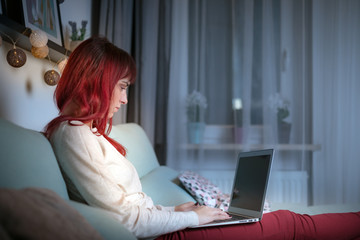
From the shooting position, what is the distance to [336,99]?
→ 8.51ft

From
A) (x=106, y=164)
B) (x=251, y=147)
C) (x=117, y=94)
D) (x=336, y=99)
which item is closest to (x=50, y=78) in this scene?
(x=117, y=94)

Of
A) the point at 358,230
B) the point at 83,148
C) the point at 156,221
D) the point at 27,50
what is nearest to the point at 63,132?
the point at 83,148

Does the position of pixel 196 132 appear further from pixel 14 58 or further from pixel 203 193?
pixel 14 58

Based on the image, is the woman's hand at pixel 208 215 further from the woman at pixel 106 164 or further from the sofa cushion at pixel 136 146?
the sofa cushion at pixel 136 146

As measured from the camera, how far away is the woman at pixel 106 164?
38.1 inches

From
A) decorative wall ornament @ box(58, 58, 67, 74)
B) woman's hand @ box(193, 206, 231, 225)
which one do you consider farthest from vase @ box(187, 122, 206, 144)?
woman's hand @ box(193, 206, 231, 225)

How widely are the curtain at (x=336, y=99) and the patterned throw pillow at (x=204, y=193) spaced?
1.13 metres

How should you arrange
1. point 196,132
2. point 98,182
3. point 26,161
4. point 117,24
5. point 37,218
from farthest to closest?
1. point 196,132
2. point 117,24
3. point 98,182
4. point 26,161
5. point 37,218

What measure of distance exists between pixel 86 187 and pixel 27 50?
0.80m

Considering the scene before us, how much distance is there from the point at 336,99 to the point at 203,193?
152 cm

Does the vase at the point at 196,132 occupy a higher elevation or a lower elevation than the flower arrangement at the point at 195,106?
lower

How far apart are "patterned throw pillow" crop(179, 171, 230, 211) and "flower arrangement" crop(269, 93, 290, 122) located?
106cm

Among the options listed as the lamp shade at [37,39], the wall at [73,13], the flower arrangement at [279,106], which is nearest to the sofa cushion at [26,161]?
the lamp shade at [37,39]

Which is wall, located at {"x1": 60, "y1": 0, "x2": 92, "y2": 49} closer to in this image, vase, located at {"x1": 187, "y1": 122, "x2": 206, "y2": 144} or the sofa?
vase, located at {"x1": 187, "y1": 122, "x2": 206, "y2": 144}
